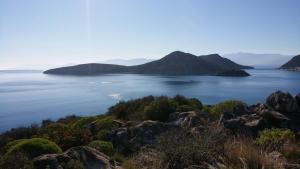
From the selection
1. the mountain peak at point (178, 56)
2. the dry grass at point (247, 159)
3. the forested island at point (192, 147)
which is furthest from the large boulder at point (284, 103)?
the mountain peak at point (178, 56)

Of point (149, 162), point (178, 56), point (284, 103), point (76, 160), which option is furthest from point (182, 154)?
point (178, 56)

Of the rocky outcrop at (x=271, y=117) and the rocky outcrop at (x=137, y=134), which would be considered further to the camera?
the rocky outcrop at (x=137, y=134)

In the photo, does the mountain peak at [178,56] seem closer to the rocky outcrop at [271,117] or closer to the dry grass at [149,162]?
the rocky outcrop at [271,117]

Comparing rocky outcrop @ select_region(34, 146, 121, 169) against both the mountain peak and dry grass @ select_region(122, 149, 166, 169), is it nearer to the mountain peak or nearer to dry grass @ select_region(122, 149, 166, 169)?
dry grass @ select_region(122, 149, 166, 169)

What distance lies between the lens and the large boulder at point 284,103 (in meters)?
13.7

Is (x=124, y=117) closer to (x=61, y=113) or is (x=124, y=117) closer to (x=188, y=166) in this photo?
(x=188, y=166)

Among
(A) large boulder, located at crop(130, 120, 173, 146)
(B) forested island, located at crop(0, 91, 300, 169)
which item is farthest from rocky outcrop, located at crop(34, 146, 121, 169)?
(A) large boulder, located at crop(130, 120, 173, 146)

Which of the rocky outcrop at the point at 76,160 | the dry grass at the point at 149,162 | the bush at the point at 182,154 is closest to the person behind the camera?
the dry grass at the point at 149,162

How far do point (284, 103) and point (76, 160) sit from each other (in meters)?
10.3

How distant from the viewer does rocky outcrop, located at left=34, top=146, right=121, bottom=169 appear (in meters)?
6.77

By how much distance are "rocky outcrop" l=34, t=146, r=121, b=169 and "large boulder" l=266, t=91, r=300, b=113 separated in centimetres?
927

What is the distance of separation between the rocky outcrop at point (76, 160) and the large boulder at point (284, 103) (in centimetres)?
927

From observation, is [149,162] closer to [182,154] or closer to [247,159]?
[182,154]

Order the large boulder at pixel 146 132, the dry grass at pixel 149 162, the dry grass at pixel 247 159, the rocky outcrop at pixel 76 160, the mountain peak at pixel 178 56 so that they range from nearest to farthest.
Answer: the dry grass at pixel 247 159 → the dry grass at pixel 149 162 → the rocky outcrop at pixel 76 160 → the large boulder at pixel 146 132 → the mountain peak at pixel 178 56
